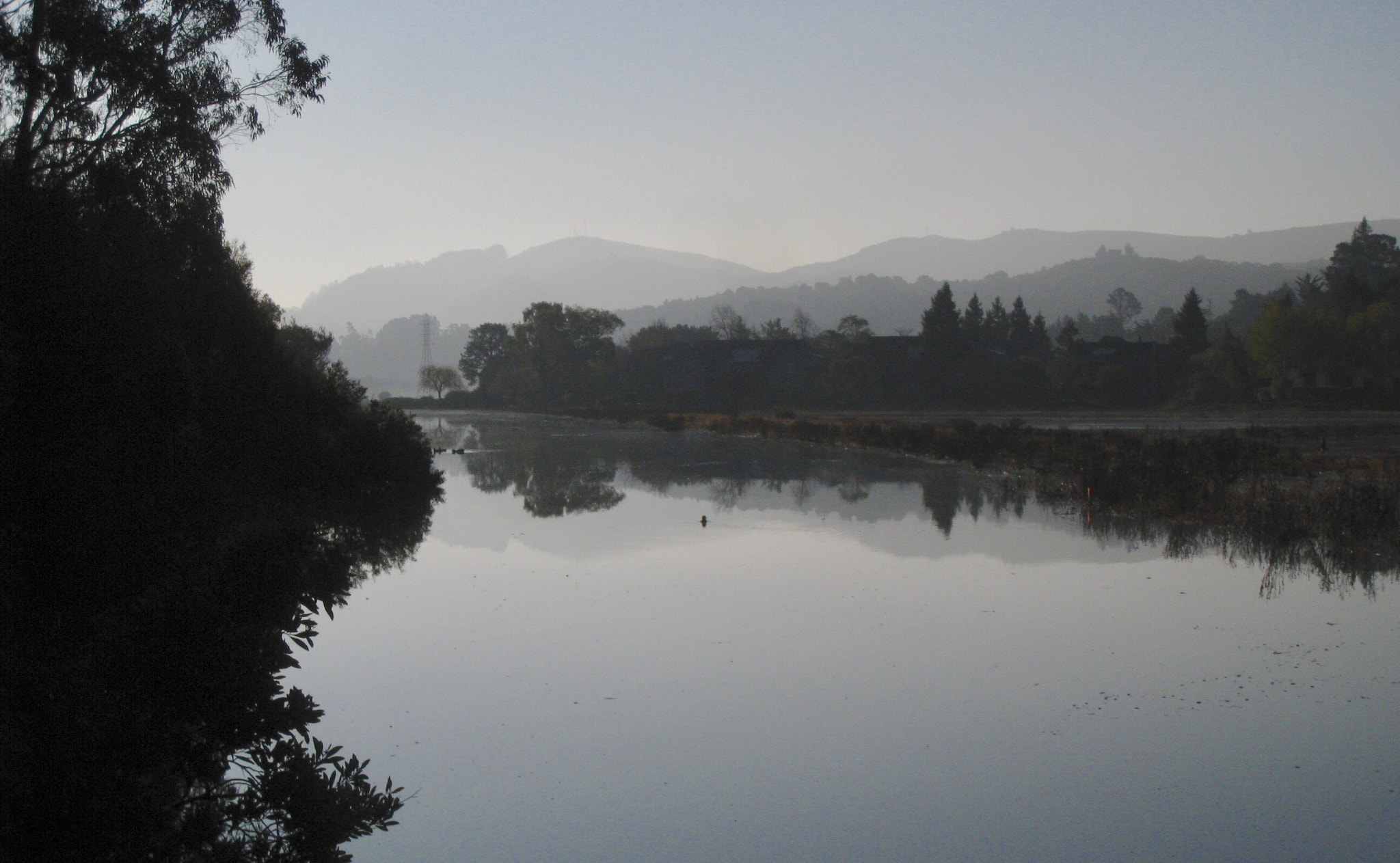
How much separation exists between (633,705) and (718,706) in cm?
71

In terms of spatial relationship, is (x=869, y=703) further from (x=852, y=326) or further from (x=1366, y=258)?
(x=1366, y=258)

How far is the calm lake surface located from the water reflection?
96 cm

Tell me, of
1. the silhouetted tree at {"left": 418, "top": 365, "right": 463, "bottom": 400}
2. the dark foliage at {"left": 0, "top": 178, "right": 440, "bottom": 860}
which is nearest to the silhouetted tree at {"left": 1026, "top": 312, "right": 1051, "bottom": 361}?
the silhouetted tree at {"left": 418, "top": 365, "right": 463, "bottom": 400}

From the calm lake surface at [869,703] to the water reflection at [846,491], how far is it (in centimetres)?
96

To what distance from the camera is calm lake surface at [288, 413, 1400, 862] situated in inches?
268

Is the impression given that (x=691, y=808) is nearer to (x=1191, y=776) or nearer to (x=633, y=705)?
(x=633, y=705)

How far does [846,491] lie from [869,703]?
18.1 m

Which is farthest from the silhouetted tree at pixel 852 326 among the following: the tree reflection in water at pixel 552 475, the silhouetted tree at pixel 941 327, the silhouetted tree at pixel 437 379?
the tree reflection in water at pixel 552 475

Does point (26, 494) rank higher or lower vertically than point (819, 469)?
higher

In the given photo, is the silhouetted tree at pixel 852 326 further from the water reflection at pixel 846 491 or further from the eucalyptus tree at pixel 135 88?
the eucalyptus tree at pixel 135 88

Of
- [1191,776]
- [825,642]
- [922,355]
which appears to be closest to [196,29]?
[825,642]

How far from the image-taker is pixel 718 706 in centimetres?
928

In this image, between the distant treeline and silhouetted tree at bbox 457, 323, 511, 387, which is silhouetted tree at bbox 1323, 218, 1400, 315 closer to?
the distant treeline

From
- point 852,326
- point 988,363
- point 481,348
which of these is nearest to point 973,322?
point 852,326
